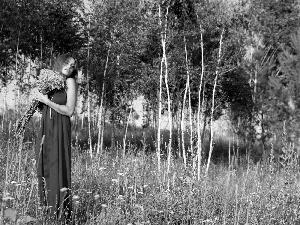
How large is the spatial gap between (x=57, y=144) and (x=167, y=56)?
414 inches

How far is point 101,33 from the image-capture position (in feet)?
50.1

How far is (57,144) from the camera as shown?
165 inches

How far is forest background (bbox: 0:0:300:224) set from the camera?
1153cm

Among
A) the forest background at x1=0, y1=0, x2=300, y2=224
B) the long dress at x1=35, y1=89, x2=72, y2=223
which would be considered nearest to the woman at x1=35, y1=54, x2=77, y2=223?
the long dress at x1=35, y1=89, x2=72, y2=223

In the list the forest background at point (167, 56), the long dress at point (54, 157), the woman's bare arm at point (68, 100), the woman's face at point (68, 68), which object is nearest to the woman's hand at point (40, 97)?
the woman's bare arm at point (68, 100)

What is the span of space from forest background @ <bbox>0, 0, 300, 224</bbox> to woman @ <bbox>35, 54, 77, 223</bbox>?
16.6 feet

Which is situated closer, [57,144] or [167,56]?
[57,144]

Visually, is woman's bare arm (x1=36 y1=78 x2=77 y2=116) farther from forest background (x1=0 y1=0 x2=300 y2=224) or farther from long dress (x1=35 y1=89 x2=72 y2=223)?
forest background (x1=0 y1=0 x2=300 y2=224)

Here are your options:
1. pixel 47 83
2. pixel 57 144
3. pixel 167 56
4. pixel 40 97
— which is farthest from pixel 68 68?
pixel 167 56

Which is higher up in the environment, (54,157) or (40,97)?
(40,97)

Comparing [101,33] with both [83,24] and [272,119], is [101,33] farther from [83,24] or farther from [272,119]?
[272,119]

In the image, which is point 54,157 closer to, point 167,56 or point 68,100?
point 68,100

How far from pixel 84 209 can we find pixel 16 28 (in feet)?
30.9

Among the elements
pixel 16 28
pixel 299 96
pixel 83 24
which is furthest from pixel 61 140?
pixel 83 24
